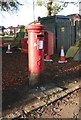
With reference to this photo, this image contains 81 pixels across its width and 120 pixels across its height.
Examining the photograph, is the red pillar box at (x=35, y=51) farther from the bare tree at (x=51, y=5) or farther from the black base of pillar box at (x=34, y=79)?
the bare tree at (x=51, y=5)

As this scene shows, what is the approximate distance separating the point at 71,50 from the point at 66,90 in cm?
613

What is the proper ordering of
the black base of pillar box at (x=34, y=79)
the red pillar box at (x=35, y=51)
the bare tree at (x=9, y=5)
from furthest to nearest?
the bare tree at (x=9, y=5) → the black base of pillar box at (x=34, y=79) → the red pillar box at (x=35, y=51)

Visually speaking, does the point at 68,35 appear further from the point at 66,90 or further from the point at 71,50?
the point at 66,90

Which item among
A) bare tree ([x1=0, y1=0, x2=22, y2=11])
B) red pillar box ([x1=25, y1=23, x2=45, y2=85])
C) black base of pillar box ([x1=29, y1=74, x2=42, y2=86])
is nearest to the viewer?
red pillar box ([x1=25, y1=23, x2=45, y2=85])

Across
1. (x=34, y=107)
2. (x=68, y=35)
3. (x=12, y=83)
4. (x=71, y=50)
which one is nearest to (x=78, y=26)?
(x=68, y=35)

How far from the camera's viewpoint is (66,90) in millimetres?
6254

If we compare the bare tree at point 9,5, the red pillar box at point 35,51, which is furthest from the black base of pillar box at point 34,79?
the bare tree at point 9,5

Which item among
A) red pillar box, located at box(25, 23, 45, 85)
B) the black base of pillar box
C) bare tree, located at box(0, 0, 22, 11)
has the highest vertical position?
bare tree, located at box(0, 0, 22, 11)

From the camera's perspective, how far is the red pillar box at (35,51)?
20.9ft

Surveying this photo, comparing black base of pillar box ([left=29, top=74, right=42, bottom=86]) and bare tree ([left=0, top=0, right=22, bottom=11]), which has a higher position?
bare tree ([left=0, top=0, right=22, bottom=11])

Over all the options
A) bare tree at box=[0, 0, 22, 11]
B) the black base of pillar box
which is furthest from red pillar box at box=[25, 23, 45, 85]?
bare tree at box=[0, 0, 22, 11]

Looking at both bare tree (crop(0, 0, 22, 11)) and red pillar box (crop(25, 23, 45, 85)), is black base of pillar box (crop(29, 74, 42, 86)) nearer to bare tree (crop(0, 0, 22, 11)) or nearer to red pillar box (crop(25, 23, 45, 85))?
red pillar box (crop(25, 23, 45, 85))

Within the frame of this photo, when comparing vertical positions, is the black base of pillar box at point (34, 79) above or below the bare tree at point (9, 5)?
below

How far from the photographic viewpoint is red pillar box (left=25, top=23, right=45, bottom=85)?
6372 millimetres
